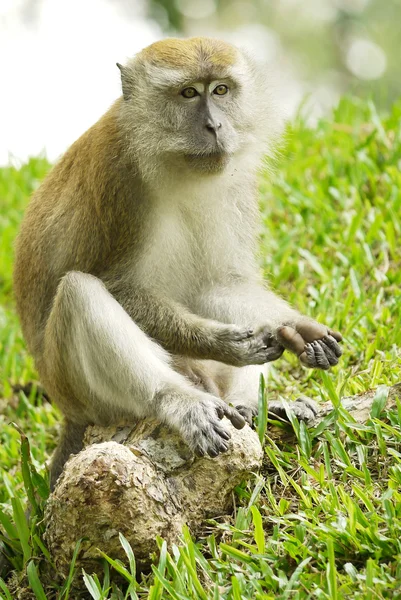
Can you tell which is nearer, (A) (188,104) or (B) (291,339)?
(B) (291,339)

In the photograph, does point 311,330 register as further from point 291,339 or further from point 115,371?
point 115,371

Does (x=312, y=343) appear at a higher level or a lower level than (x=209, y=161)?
lower

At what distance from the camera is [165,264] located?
4781mm

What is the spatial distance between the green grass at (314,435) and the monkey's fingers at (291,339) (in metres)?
0.29

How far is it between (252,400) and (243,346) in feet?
1.45

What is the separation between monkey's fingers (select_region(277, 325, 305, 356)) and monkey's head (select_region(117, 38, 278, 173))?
967mm

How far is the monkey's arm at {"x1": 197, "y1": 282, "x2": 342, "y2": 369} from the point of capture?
4391mm

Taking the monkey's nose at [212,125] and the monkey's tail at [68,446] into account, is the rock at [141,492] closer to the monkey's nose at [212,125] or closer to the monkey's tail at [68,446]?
the monkey's tail at [68,446]

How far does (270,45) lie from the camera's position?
19.9 metres

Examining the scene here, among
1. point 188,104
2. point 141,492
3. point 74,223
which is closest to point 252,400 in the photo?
point 141,492

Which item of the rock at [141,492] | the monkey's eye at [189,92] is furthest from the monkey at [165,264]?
the rock at [141,492]

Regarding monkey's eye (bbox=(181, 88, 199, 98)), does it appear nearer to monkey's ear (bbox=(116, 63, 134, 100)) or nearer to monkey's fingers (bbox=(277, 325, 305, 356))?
monkey's ear (bbox=(116, 63, 134, 100))

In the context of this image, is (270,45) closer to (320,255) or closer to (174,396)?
(320,255)

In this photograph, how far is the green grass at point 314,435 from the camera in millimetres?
3510
